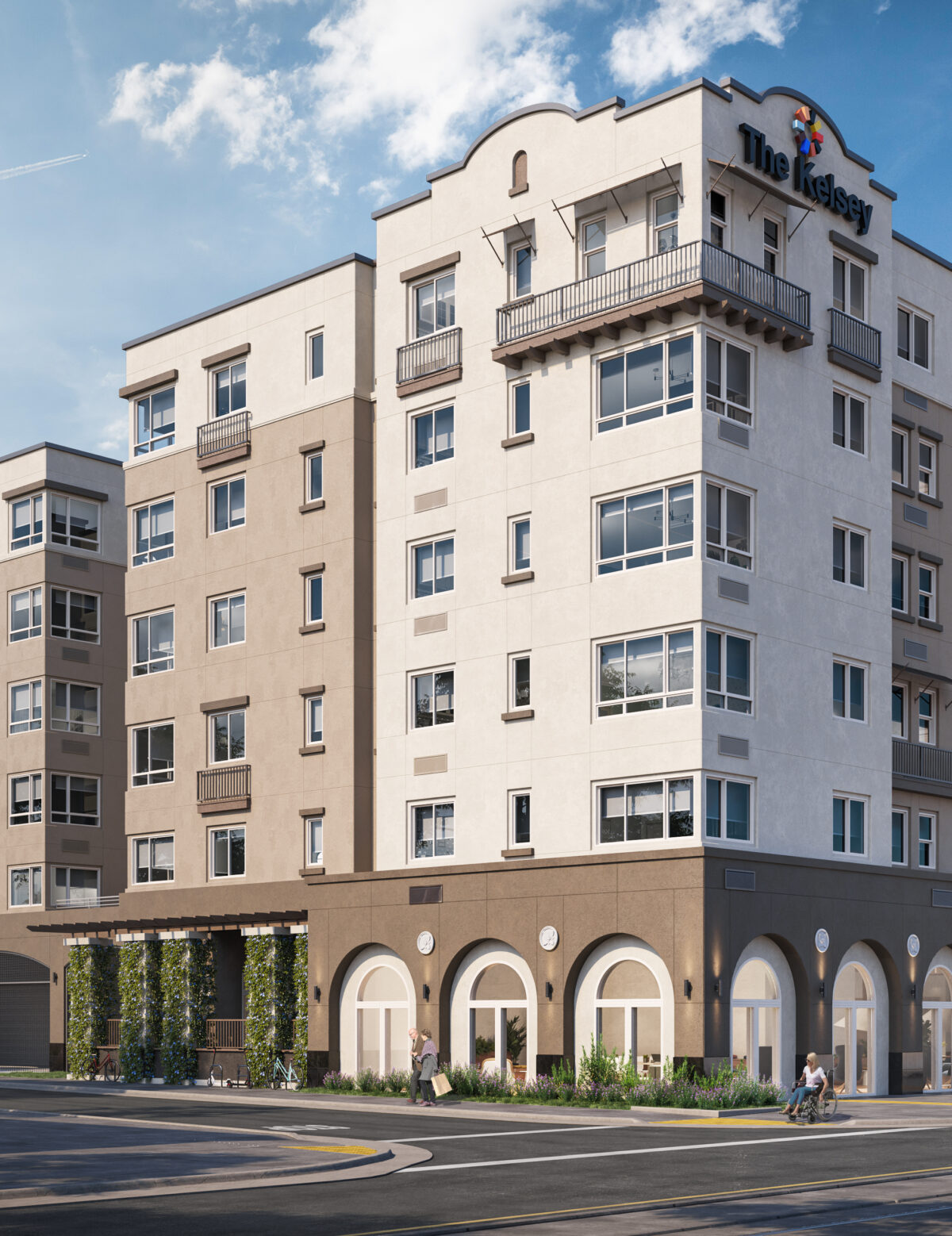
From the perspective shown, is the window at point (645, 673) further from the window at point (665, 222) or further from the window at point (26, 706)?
the window at point (26, 706)

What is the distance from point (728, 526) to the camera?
38.3 m

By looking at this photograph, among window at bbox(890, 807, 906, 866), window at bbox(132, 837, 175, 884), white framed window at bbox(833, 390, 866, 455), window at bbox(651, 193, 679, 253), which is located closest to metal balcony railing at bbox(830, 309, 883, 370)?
white framed window at bbox(833, 390, 866, 455)

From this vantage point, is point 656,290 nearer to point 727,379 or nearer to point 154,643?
point 727,379

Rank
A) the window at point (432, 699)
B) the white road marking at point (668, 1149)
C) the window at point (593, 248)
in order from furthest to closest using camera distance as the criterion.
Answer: the window at point (432, 699)
the window at point (593, 248)
the white road marking at point (668, 1149)

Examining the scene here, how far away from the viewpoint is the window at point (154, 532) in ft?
170

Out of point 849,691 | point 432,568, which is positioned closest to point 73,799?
point 432,568

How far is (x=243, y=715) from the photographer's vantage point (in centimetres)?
4819

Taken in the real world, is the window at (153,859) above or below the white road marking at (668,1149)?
above

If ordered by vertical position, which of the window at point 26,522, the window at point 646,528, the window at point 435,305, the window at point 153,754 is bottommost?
the window at point 153,754

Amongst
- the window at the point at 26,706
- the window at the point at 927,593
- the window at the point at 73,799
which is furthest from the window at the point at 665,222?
the window at the point at 73,799

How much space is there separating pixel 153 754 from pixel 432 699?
489 inches

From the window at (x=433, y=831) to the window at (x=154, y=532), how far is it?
13.8 metres

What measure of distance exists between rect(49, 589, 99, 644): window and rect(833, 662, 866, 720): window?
33596 millimetres

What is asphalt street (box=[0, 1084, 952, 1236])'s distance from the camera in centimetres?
1666
